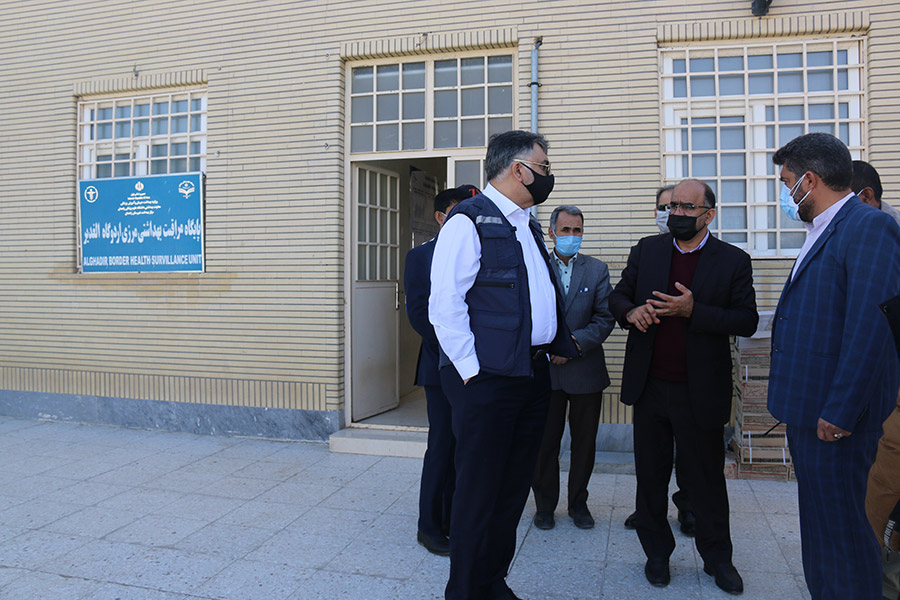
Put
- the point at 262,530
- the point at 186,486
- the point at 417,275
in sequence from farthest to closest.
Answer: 1. the point at 186,486
2. the point at 262,530
3. the point at 417,275

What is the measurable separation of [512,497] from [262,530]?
2019mm

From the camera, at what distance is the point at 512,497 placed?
3242 mm

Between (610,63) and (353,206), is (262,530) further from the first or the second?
(610,63)

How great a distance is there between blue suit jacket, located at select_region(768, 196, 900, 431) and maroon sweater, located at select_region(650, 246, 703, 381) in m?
0.71

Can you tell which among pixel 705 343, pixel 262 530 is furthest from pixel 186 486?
pixel 705 343

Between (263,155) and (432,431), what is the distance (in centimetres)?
384

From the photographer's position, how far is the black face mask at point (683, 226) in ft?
11.9

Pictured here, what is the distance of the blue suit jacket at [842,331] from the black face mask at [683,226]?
0.77 meters

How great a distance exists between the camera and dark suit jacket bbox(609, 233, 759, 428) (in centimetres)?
357

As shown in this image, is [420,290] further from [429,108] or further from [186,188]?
[186,188]

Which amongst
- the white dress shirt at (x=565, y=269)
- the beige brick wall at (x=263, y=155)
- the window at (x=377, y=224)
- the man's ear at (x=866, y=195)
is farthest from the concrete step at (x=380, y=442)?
the man's ear at (x=866, y=195)

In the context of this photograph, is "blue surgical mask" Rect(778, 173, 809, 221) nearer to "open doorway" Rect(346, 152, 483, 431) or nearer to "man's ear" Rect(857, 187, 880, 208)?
"man's ear" Rect(857, 187, 880, 208)

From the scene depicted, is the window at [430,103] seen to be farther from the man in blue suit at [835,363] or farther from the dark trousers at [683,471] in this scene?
the man in blue suit at [835,363]

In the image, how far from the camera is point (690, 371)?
11.9 feet
